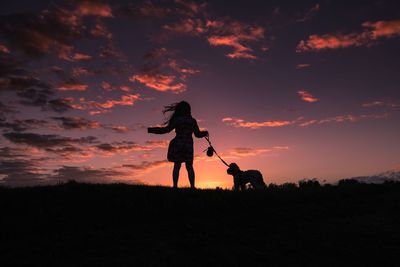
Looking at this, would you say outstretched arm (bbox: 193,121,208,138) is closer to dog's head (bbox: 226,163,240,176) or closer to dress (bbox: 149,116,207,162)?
dress (bbox: 149,116,207,162)

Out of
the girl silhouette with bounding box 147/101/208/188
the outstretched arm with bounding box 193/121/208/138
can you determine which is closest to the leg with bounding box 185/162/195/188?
the girl silhouette with bounding box 147/101/208/188

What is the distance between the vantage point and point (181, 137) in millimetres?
13758

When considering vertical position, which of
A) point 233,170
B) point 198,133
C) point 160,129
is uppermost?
point 160,129

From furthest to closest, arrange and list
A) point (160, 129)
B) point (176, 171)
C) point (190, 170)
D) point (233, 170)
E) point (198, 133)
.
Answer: point (233, 170) → point (198, 133) → point (160, 129) → point (190, 170) → point (176, 171)

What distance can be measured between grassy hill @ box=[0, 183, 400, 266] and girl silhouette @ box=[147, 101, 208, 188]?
6.97 feet

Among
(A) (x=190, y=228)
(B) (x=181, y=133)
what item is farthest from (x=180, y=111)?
(A) (x=190, y=228)

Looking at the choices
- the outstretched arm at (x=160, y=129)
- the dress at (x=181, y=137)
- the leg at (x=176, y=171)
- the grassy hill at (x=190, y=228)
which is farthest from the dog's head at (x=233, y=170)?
the grassy hill at (x=190, y=228)

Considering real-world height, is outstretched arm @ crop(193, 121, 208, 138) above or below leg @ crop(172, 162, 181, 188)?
above

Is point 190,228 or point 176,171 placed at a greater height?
point 176,171

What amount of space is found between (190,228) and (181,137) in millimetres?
6096

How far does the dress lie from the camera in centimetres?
1345

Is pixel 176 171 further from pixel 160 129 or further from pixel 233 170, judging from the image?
pixel 233 170

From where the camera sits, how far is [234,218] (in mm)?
9180

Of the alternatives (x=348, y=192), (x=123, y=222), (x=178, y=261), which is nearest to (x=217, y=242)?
(x=178, y=261)
